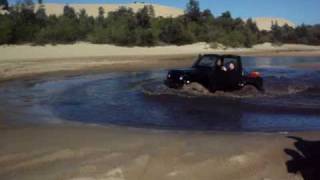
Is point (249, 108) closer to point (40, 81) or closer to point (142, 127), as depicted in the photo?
point (142, 127)

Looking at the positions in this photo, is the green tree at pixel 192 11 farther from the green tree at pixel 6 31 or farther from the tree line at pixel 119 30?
the green tree at pixel 6 31

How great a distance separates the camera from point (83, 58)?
4041 centimetres

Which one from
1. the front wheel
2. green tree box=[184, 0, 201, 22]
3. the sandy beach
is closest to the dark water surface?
the front wheel

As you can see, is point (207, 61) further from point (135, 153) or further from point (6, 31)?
point (6, 31)

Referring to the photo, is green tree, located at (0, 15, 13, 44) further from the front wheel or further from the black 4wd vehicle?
the front wheel

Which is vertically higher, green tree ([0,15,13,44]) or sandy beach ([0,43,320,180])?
green tree ([0,15,13,44])

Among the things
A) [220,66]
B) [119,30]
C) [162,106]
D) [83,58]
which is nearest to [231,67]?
[220,66]

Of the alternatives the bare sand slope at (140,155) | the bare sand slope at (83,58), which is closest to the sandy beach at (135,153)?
the bare sand slope at (140,155)

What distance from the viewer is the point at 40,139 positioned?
31.4 feet

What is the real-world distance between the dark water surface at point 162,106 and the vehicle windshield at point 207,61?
37.3 inches

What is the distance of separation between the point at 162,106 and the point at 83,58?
25968 millimetres

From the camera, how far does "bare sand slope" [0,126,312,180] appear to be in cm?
729

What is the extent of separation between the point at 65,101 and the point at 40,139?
21.7 feet

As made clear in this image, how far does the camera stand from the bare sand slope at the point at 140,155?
729 cm
